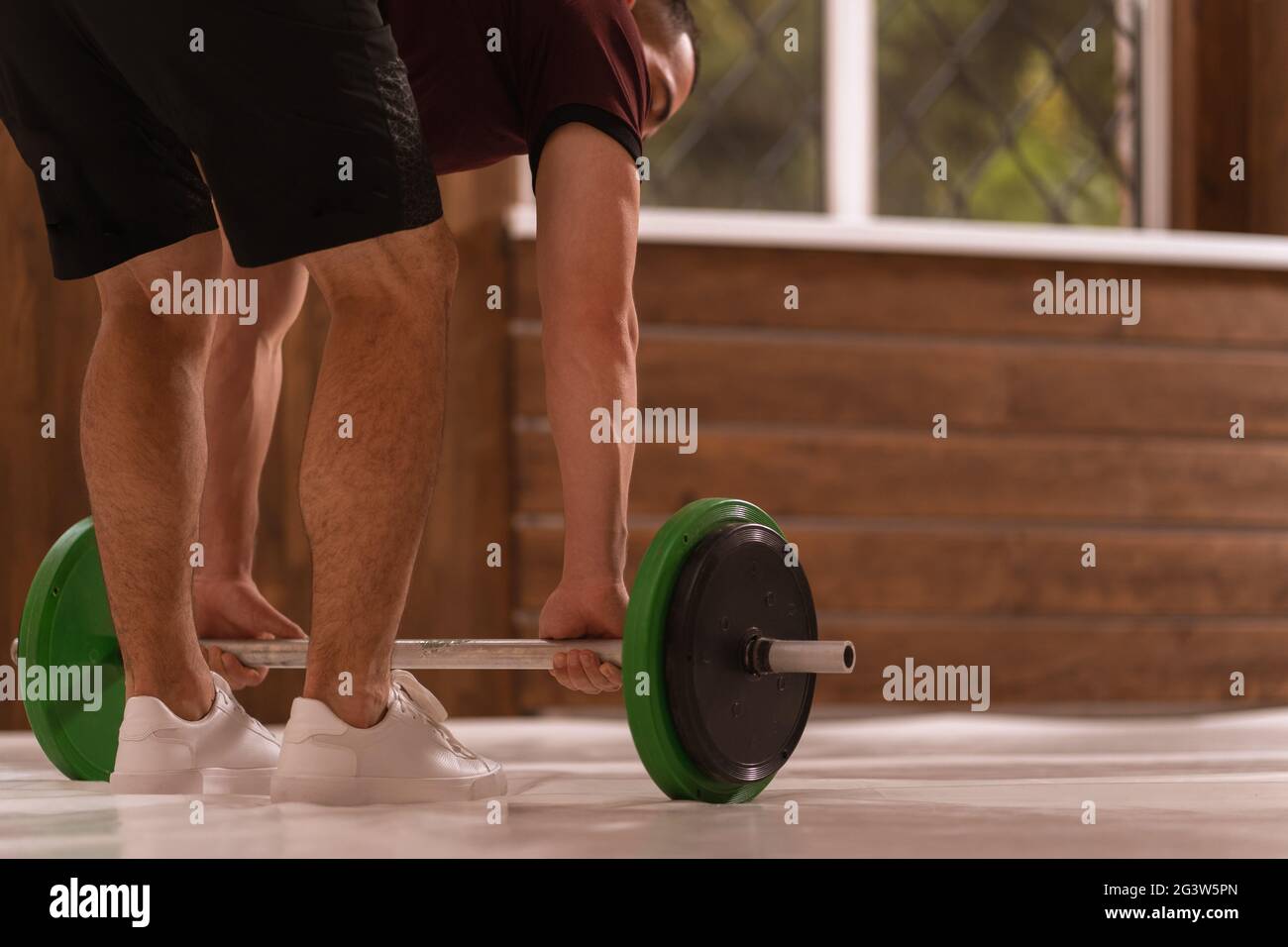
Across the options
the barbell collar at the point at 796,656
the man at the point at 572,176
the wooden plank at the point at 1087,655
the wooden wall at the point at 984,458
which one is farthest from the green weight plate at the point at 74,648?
the wooden plank at the point at 1087,655

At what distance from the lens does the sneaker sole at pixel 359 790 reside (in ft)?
3.62

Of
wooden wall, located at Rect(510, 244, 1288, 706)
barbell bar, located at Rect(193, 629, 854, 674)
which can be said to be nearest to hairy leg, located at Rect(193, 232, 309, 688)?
barbell bar, located at Rect(193, 629, 854, 674)

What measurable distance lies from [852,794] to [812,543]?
1.67 m

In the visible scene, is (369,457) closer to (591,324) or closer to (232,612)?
(591,324)

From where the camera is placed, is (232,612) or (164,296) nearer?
(164,296)

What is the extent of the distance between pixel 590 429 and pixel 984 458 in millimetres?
1883

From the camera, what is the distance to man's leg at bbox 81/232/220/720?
1.29 metres

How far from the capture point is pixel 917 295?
10.2 feet

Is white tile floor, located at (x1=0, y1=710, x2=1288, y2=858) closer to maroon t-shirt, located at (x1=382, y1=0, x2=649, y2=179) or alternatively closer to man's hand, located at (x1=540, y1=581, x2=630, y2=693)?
man's hand, located at (x1=540, y1=581, x2=630, y2=693)

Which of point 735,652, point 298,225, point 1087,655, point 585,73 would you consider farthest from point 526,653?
point 1087,655
